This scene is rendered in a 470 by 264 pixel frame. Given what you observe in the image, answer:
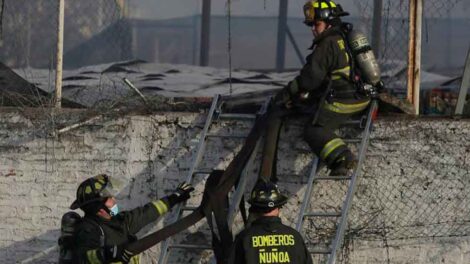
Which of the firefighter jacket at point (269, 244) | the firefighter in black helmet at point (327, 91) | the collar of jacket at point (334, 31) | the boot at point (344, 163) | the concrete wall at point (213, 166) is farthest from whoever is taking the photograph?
the concrete wall at point (213, 166)

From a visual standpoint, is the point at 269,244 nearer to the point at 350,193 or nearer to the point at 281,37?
the point at 350,193

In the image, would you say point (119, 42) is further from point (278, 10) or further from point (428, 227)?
point (428, 227)

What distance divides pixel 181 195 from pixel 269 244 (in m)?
1.62

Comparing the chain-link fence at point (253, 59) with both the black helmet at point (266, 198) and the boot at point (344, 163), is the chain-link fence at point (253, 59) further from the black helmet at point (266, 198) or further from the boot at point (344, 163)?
the black helmet at point (266, 198)

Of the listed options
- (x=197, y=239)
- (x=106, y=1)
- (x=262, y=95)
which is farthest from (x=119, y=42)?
(x=197, y=239)

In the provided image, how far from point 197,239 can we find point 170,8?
4.59m

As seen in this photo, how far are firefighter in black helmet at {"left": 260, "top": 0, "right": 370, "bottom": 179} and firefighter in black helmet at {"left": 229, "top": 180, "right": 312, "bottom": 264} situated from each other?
4.76ft

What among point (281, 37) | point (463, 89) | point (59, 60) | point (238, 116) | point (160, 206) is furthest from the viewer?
point (281, 37)

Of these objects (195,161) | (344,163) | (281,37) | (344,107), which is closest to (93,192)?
(195,161)

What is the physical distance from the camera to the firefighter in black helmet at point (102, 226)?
308 inches

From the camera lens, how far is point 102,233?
7.86 m

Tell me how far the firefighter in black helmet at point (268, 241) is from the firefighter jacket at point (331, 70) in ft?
5.58

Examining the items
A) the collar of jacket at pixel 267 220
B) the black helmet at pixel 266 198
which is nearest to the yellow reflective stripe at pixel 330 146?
the black helmet at pixel 266 198

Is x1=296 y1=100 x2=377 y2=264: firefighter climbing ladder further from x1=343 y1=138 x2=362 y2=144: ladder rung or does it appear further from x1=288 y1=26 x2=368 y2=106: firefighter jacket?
x1=288 y1=26 x2=368 y2=106: firefighter jacket
